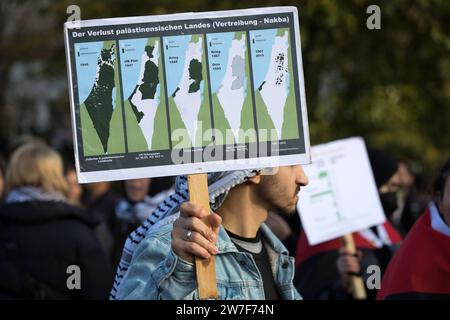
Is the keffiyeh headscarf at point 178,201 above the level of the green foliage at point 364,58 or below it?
below

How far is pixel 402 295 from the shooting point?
13.2 ft

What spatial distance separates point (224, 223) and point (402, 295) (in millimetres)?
784

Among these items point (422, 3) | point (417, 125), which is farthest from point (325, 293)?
point (417, 125)

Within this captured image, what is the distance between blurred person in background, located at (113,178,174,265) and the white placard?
6.22 ft

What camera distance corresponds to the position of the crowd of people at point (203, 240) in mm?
3662

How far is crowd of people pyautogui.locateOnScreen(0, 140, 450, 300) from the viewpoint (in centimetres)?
366

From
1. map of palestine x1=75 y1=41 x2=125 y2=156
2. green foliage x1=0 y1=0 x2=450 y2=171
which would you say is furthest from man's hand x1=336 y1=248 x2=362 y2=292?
green foliage x1=0 y1=0 x2=450 y2=171

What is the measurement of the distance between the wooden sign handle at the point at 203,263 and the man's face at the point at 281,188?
20.8 inches

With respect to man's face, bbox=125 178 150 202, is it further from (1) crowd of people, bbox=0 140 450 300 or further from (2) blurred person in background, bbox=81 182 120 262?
(2) blurred person in background, bbox=81 182 120 262

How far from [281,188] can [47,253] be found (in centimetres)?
230

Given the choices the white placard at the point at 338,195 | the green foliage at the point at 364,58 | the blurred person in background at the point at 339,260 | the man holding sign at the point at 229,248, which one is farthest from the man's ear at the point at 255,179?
the green foliage at the point at 364,58

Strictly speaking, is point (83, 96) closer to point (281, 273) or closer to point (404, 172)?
point (281, 273)

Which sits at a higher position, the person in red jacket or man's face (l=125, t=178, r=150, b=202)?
man's face (l=125, t=178, r=150, b=202)

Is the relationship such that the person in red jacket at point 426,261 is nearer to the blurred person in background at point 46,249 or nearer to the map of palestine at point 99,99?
the map of palestine at point 99,99
